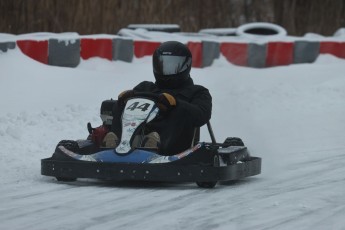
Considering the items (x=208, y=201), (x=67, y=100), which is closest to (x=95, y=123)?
(x=67, y=100)

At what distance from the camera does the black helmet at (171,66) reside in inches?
316

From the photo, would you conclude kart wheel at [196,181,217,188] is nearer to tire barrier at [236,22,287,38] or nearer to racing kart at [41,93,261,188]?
racing kart at [41,93,261,188]

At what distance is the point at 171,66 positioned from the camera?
805 cm

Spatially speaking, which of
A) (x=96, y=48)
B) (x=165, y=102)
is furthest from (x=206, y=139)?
(x=165, y=102)

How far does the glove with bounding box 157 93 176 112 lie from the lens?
762 cm

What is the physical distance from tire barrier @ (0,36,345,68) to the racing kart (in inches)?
185

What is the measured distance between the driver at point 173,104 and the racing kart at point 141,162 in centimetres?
8

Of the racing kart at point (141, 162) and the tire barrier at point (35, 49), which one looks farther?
the tire barrier at point (35, 49)

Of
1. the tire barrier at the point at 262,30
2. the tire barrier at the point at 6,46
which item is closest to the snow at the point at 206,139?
the tire barrier at the point at 6,46

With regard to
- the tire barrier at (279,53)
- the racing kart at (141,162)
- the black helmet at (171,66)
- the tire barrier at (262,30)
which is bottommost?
the tire barrier at (279,53)

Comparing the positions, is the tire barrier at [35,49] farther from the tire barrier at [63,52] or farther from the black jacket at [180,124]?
the black jacket at [180,124]

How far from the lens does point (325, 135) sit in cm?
1121

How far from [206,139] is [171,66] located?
10.6 ft

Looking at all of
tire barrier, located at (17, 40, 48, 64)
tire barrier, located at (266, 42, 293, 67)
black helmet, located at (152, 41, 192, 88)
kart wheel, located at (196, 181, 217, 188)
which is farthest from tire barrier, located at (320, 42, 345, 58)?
kart wheel, located at (196, 181, 217, 188)
